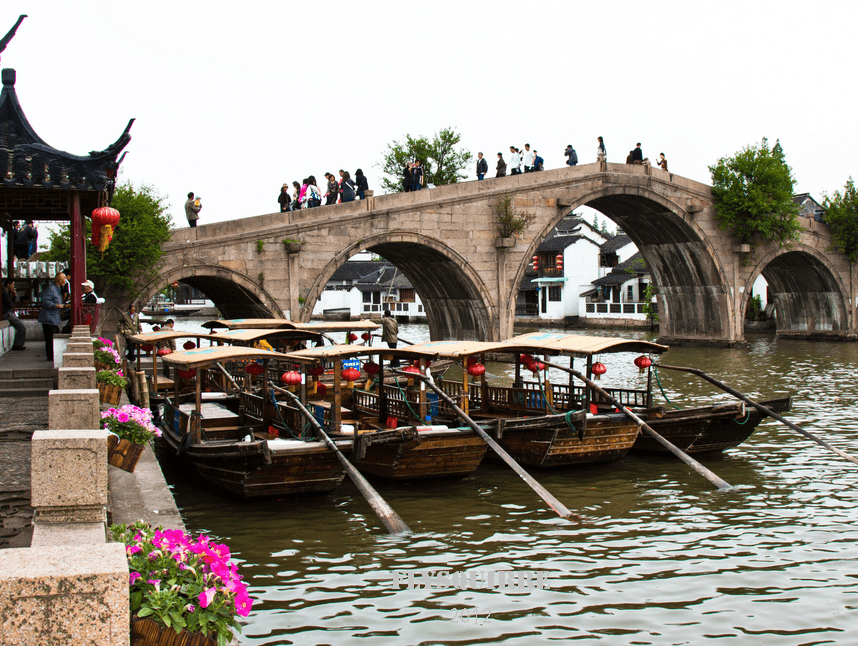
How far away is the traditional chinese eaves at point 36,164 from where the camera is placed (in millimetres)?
9672

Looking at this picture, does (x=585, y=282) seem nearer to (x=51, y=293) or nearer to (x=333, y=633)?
(x=51, y=293)

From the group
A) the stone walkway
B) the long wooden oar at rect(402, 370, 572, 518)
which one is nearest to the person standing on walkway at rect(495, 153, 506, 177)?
the long wooden oar at rect(402, 370, 572, 518)

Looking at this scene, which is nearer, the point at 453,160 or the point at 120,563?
the point at 120,563

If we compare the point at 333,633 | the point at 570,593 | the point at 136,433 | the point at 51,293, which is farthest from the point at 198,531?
the point at 51,293

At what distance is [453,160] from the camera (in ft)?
147

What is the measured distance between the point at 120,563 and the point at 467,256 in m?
22.1

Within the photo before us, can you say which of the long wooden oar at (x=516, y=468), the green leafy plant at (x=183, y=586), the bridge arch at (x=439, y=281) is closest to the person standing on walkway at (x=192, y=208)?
the bridge arch at (x=439, y=281)

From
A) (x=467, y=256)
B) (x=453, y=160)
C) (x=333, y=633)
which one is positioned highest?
(x=453, y=160)

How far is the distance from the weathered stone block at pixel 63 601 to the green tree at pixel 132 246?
1682 cm

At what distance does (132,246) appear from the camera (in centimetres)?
1884

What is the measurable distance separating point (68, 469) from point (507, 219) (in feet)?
70.9

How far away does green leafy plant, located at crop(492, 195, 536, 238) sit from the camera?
24.8 metres

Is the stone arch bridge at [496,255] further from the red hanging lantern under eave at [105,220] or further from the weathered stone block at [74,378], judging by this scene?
the weathered stone block at [74,378]

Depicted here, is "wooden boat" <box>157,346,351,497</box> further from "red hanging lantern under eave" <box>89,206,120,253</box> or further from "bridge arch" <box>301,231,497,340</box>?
"bridge arch" <box>301,231,497,340</box>
